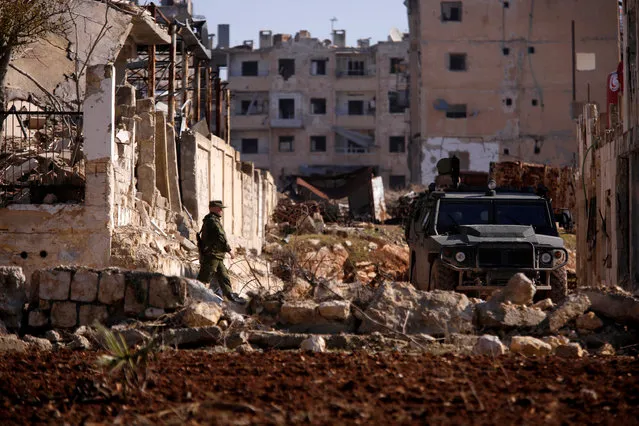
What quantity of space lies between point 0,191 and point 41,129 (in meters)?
5.23

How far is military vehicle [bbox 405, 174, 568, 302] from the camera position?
14.6 m

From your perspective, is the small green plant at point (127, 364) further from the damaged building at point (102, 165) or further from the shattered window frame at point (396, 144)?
the shattered window frame at point (396, 144)

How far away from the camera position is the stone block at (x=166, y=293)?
11891 mm

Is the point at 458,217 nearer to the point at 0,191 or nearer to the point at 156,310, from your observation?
the point at 156,310

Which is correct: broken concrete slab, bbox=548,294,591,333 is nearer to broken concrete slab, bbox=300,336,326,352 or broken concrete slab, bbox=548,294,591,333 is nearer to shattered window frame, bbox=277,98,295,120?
broken concrete slab, bbox=300,336,326,352

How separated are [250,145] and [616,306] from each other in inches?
2461

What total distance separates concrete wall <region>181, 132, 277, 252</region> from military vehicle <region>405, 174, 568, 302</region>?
6908 mm

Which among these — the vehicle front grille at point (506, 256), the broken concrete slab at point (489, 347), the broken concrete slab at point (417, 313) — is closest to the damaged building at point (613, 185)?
the vehicle front grille at point (506, 256)

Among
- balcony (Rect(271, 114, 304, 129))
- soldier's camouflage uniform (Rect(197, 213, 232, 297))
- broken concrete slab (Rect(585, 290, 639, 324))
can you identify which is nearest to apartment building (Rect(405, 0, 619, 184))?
balcony (Rect(271, 114, 304, 129))

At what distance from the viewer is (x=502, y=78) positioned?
6084 cm

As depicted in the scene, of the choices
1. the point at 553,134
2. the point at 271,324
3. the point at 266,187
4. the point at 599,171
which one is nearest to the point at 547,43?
the point at 553,134

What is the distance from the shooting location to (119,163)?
16.5 metres

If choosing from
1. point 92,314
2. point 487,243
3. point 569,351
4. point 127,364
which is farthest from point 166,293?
point 487,243

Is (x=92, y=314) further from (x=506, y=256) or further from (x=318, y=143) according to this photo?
(x=318, y=143)
